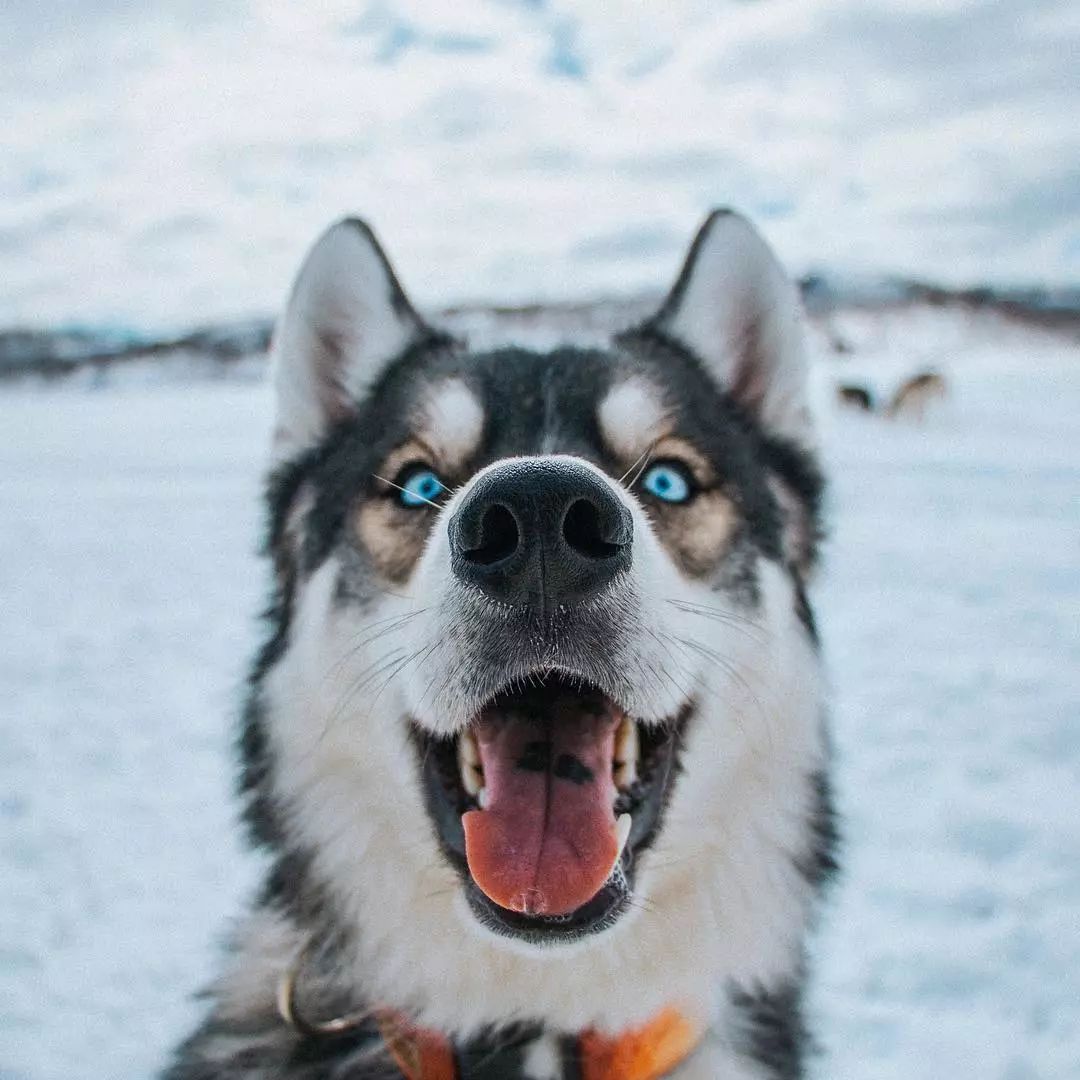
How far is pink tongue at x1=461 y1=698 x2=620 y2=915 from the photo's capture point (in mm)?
1772

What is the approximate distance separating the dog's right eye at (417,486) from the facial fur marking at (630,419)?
15.3 inches

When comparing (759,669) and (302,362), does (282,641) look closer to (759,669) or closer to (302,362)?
(302,362)

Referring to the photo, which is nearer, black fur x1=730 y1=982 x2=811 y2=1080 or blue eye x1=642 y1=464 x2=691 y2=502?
black fur x1=730 y1=982 x2=811 y2=1080

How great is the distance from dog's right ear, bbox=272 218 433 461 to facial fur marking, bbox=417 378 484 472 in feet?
1.33

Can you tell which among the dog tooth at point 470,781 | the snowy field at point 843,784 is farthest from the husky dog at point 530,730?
the snowy field at point 843,784

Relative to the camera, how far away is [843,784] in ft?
14.9

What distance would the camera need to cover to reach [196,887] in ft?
12.6

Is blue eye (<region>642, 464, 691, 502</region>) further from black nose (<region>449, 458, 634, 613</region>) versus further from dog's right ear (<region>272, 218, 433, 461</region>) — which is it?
dog's right ear (<region>272, 218, 433, 461</region>)

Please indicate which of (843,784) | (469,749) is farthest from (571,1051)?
(843,784)

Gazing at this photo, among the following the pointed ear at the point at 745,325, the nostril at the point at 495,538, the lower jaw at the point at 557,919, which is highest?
the pointed ear at the point at 745,325

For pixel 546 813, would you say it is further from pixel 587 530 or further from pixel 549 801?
pixel 587 530

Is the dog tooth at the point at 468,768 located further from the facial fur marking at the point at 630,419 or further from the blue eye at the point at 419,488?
the facial fur marking at the point at 630,419

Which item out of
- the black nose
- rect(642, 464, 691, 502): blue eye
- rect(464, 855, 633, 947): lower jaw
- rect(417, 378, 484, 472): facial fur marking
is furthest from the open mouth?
rect(417, 378, 484, 472): facial fur marking

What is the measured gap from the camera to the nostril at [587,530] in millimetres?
1608
